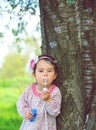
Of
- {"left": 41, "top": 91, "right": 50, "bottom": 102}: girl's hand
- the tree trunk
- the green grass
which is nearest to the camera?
{"left": 41, "top": 91, "right": 50, "bottom": 102}: girl's hand

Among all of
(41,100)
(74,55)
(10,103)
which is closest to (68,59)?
(74,55)

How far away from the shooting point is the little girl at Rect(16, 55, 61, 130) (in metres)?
5.55

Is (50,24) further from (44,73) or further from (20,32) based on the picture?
(20,32)

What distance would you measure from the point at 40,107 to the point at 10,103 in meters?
9.28

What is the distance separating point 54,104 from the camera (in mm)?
5527

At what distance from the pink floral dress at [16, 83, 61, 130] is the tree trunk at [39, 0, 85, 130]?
0.13 meters

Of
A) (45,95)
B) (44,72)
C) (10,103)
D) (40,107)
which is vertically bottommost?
(10,103)

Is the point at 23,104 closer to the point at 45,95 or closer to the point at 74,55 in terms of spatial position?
the point at 45,95

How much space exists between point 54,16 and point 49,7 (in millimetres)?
113

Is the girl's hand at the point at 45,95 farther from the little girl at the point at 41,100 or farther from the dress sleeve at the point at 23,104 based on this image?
the dress sleeve at the point at 23,104

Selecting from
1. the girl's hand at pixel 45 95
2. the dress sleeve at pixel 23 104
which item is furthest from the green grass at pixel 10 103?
the girl's hand at pixel 45 95

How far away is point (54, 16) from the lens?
5.84 m

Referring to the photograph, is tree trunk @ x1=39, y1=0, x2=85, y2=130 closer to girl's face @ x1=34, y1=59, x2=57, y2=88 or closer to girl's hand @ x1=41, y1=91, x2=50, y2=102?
girl's face @ x1=34, y1=59, x2=57, y2=88

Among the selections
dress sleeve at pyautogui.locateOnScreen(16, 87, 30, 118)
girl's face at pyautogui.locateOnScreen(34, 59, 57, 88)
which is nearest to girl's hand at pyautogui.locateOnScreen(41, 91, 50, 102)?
girl's face at pyautogui.locateOnScreen(34, 59, 57, 88)
